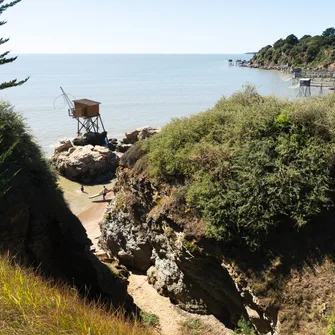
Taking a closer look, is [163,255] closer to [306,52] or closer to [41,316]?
[41,316]

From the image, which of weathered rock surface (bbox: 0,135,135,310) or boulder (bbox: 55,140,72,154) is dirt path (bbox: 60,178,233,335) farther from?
boulder (bbox: 55,140,72,154)

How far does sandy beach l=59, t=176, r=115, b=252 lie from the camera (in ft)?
71.6

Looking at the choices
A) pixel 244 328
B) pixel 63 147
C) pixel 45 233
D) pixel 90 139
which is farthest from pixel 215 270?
pixel 90 139

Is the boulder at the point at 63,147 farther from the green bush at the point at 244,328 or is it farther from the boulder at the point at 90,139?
the green bush at the point at 244,328

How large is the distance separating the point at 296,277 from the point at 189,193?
3.77m

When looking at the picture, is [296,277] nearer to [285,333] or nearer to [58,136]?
[285,333]

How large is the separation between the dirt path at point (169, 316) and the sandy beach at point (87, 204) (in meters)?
5.42

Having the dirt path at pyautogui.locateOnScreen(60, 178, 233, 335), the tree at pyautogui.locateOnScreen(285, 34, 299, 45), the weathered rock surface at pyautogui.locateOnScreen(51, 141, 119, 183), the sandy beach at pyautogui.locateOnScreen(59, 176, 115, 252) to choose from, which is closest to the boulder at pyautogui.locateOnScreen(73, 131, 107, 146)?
the weathered rock surface at pyautogui.locateOnScreen(51, 141, 119, 183)

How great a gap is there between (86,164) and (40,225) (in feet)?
65.4

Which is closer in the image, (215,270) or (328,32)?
(215,270)

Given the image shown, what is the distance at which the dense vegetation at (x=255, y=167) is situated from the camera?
9.07m

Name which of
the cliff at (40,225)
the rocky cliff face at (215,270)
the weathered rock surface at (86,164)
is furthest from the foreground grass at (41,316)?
the weathered rock surface at (86,164)

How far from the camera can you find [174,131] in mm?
12430

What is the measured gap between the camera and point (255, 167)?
379 inches
